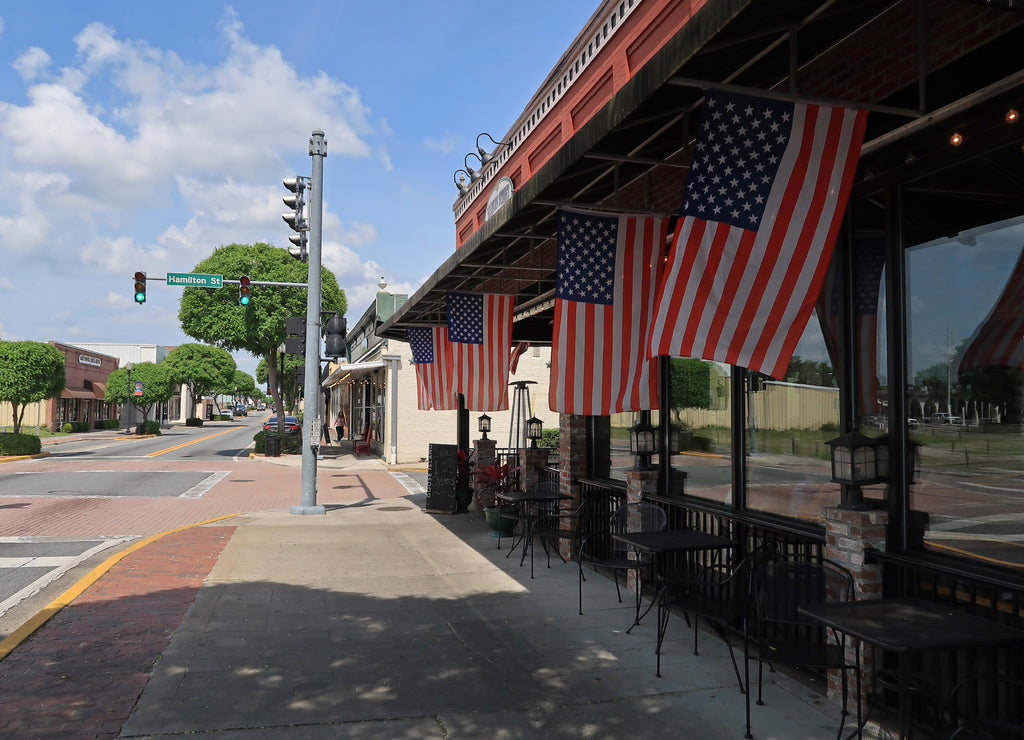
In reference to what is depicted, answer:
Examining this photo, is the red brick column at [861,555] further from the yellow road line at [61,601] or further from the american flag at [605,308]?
the yellow road line at [61,601]

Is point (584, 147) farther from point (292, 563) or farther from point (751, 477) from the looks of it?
point (292, 563)

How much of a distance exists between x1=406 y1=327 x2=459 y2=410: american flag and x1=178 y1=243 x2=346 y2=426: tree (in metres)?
18.7

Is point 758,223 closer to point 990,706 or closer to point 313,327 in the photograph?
point 990,706

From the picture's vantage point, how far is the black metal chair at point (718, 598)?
504cm

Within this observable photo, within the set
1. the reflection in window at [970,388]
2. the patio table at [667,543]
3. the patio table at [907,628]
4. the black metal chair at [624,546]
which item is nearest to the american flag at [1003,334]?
the reflection in window at [970,388]

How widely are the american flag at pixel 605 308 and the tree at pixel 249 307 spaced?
1059 inches

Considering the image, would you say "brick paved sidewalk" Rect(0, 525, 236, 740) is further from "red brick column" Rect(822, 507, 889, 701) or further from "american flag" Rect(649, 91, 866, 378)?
"red brick column" Rect(822, 507, 889, 701)

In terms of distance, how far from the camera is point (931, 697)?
4320mm

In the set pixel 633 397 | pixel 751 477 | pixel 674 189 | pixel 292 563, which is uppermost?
pixel 674 189

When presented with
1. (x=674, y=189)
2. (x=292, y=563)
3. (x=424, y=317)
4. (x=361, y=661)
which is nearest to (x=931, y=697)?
(x=361, y=661)

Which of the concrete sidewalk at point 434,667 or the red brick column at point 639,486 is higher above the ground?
the red brick column at point 639,486

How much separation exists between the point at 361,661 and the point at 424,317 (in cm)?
964

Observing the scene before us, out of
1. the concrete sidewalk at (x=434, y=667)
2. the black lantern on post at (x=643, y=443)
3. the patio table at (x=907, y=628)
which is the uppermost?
the black lantern on post at (x=643, y=443)

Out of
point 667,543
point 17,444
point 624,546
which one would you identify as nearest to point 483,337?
point 624,546
